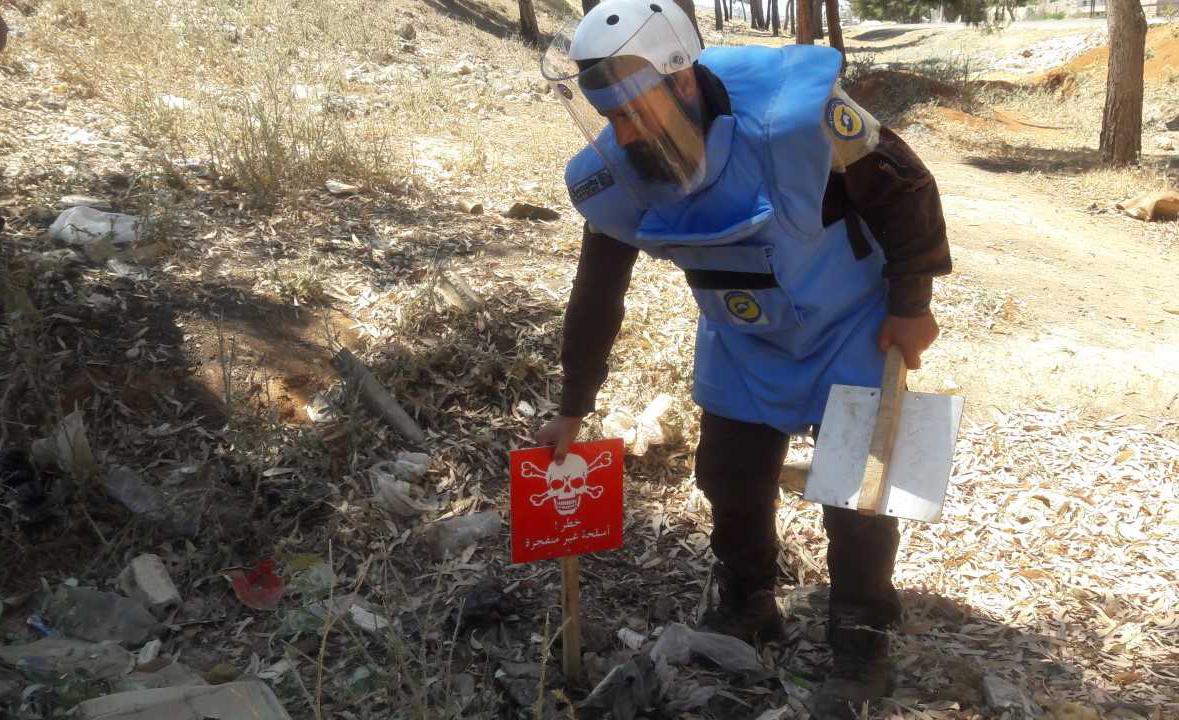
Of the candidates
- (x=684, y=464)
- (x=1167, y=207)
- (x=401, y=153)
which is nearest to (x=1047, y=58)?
(x=1167, y=207)

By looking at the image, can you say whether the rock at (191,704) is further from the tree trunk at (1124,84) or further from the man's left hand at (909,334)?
the tree trunk at (1124,84)

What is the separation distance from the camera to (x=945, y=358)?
14.8 ft

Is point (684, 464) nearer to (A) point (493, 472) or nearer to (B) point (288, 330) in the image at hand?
(A) point (493, 472)

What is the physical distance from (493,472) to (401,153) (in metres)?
3.99

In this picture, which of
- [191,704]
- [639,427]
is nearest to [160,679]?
[191,704]

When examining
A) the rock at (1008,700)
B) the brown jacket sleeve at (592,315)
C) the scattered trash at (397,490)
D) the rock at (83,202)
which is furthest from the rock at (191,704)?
the rock at (83,202)

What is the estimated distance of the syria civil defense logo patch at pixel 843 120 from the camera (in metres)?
1.93

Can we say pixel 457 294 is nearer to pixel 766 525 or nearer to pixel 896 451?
pixel 766 525

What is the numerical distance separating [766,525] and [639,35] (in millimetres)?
1334

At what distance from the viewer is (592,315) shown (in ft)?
7.72

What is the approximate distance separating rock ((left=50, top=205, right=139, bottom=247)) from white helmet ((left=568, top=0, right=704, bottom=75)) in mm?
3025

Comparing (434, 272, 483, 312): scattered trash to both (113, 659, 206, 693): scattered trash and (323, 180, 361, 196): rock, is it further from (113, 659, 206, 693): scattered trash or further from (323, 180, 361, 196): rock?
(113, 659, 206, 693): scattered trash

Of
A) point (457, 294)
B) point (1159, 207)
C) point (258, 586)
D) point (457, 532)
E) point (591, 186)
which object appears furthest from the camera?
point (1159, 207)

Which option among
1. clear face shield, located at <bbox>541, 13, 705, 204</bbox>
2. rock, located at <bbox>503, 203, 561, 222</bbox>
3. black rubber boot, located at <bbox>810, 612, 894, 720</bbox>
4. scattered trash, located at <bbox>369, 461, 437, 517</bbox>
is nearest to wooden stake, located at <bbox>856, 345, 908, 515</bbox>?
black rubber boot, located at <bbox>810, 612, 894, 720</bbox>
